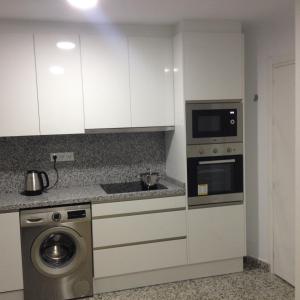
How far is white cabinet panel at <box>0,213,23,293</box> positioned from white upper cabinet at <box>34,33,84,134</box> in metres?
0.81

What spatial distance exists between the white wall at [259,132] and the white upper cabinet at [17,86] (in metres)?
2.04

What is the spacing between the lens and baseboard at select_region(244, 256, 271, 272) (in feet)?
11.9

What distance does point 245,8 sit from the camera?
299cm

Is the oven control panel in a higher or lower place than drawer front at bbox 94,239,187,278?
higher

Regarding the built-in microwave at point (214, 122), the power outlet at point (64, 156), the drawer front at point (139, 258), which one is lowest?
the drawer front at point (139, 258)

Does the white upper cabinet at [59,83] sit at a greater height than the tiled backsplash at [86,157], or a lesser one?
greater

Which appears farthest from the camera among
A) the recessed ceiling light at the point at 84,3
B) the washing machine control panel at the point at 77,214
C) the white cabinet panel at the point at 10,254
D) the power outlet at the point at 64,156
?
the power outlet at the point at 64,156

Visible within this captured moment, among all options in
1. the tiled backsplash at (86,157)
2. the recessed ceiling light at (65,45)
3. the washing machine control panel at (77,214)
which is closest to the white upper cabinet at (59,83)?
the recessed ceiling light at (65,45)

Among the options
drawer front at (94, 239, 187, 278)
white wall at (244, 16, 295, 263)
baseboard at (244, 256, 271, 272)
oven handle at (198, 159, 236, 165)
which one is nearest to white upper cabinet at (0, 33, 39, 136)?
drawer front at (94, 239, 187, 278)

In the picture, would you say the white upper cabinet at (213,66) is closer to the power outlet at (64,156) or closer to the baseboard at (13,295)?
the power outlet at (64,156)

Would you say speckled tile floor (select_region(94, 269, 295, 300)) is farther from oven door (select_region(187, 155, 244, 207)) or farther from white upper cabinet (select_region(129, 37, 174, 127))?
white upper cabinet (select_region(129, 37, 174, 127))

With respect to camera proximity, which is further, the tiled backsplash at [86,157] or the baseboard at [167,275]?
the tiled backsplash at [86,157]

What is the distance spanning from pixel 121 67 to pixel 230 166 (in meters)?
1.36

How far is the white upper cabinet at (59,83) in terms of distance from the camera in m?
3.17
